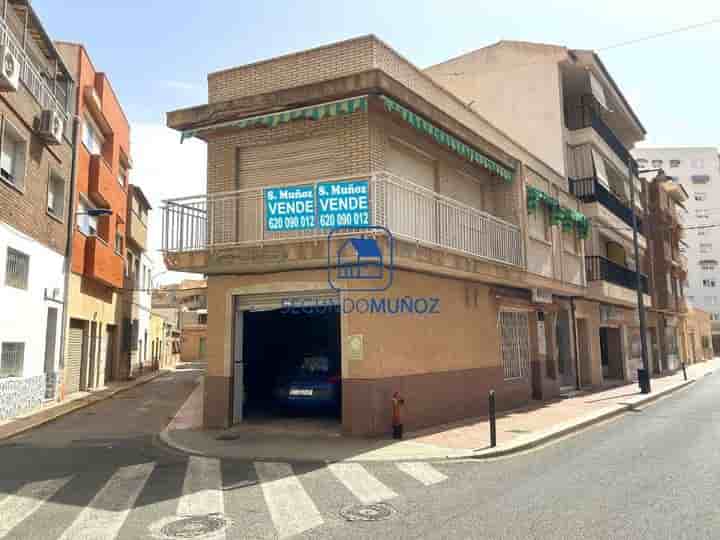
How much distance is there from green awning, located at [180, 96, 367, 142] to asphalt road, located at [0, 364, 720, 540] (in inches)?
244

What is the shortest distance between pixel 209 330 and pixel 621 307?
2149 centimetres

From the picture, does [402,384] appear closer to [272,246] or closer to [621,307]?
[272,246]

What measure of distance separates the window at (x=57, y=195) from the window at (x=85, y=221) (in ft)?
2.46

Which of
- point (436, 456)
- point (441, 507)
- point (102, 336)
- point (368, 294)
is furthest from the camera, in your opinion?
point (102, 336)

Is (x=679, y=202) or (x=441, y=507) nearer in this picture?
(x=441, y=507)

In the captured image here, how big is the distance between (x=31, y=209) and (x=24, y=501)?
10830 mm

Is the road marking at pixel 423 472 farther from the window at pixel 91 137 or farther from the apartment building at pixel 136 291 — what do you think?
the apartment building at pixel 136 291

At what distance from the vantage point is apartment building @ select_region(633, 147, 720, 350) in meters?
74.9

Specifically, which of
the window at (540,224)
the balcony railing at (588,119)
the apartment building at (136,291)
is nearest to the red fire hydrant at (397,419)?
the window at (540,224)

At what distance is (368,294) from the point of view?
1014 centimetres

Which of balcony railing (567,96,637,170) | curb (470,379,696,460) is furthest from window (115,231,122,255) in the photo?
balcony railing (567,96,637,170)

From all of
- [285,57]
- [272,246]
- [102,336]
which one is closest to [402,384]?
[272,246]

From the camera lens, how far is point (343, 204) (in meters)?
9.95

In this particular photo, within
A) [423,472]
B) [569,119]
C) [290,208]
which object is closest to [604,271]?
[569,119]
